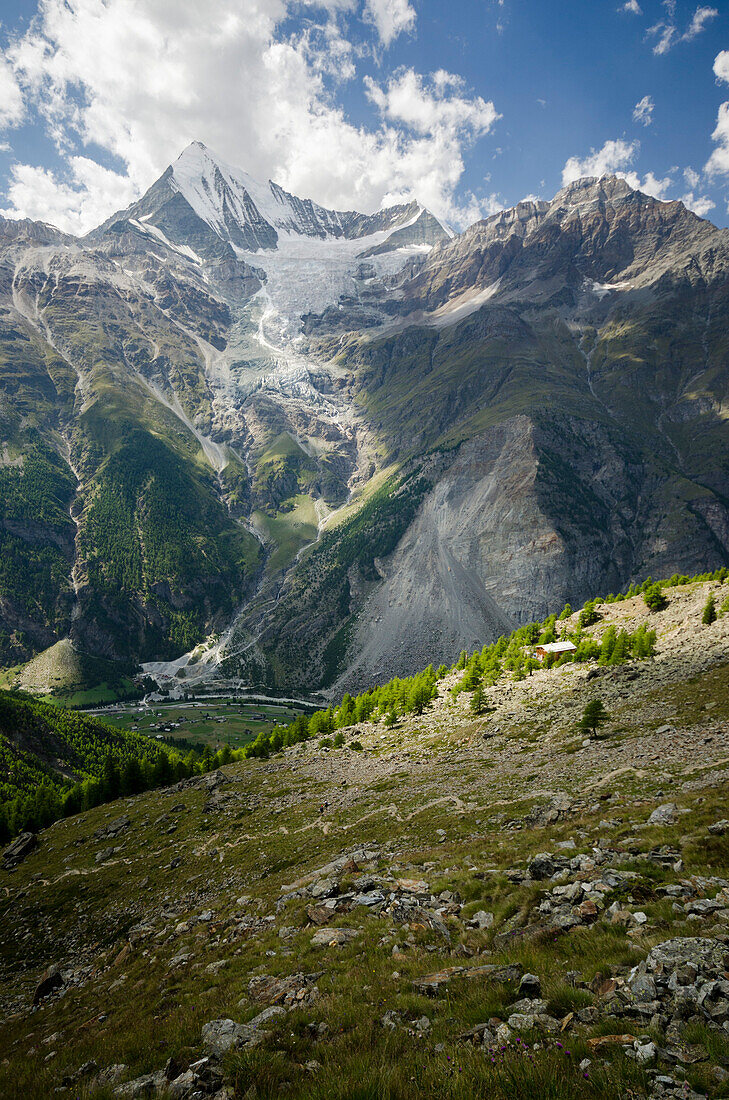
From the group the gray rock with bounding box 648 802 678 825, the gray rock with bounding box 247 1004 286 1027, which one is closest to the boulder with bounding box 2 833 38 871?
the gray rock with bounding box 247 1004 286 1027

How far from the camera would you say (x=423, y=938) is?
37.3ft

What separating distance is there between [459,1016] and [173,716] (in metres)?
209

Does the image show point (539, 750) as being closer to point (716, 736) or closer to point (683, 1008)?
point (716, 736)

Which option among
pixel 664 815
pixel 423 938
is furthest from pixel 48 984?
pixel 664 815

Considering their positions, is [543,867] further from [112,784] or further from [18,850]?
[112,784]

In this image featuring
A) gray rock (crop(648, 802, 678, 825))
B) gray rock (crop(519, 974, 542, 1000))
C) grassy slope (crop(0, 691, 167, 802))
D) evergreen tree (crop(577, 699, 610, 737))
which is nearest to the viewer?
gray rock (crop(519, 974, 542, 1000))

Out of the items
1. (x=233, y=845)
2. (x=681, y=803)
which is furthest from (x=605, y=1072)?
(x=233, y=845)

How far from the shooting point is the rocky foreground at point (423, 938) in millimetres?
5949

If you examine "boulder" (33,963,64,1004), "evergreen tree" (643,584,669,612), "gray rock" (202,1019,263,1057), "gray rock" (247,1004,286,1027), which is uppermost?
"gray rock" (202,1019,263,1057)

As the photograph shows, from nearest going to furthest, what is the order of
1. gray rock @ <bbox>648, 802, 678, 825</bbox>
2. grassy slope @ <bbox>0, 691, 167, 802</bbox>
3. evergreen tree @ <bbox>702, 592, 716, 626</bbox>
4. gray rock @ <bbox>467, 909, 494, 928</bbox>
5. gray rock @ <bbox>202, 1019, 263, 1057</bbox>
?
gray rock @ <bbox>202, 1019, 263, 1057</bbox> < gray rock @ <bbox>467, 909, 494, 928</bbox> < gray rock @ <bbox>648, 802, 678, 825</bbox> < evergreen tree @ <bbox>702, 592, 716, 626</bbox> < grassy slope @ <bbox>0, 691, 167, 802</bbox>

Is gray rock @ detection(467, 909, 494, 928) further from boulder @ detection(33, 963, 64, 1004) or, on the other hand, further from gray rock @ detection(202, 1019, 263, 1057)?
boulder @ detection(33, 963, 64, 1004)

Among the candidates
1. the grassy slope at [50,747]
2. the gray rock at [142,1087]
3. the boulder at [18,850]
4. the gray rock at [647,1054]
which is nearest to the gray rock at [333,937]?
the gray rock at [142,1087]

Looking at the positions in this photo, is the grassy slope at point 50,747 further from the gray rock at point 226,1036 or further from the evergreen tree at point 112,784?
the gray rock at point 226,1036

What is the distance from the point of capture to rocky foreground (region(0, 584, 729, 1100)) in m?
5.95
